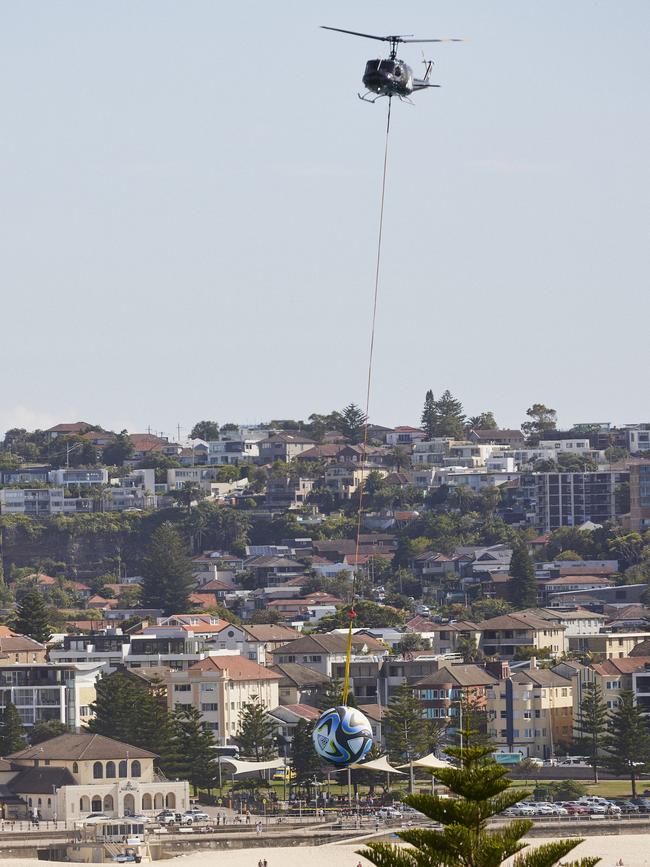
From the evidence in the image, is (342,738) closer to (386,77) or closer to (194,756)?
(386,77)

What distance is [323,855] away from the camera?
69625mm

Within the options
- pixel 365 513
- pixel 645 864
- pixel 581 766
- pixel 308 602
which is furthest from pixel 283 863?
pixel 365 513

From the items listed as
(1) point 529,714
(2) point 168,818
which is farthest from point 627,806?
(1) point 529,714

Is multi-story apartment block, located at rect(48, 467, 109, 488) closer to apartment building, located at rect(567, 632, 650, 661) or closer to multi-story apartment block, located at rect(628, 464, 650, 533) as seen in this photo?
multi-story apartment block, located at rect(628, 464, 650, 533)

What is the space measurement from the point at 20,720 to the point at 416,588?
67.4 m

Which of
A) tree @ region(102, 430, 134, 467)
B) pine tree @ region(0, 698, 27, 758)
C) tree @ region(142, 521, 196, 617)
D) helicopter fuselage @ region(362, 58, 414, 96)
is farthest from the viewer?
tree @ region(102, 430, 134, 467)

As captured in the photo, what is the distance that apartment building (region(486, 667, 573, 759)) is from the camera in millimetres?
93750

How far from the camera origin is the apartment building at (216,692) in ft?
311

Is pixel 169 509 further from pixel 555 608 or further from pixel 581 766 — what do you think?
pixel 581 766

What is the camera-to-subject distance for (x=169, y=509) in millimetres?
179500

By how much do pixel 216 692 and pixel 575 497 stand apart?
8182cm

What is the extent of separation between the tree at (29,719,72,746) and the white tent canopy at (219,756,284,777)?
318 inches

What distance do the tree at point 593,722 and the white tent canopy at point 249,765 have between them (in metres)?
Answer: 10.1

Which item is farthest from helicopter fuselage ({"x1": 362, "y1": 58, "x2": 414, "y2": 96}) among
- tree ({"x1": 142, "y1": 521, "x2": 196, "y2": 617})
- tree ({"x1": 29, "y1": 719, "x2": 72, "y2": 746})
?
tree ({"x1": 142, "y1": 521, "x2": 196, "y2": 617})
